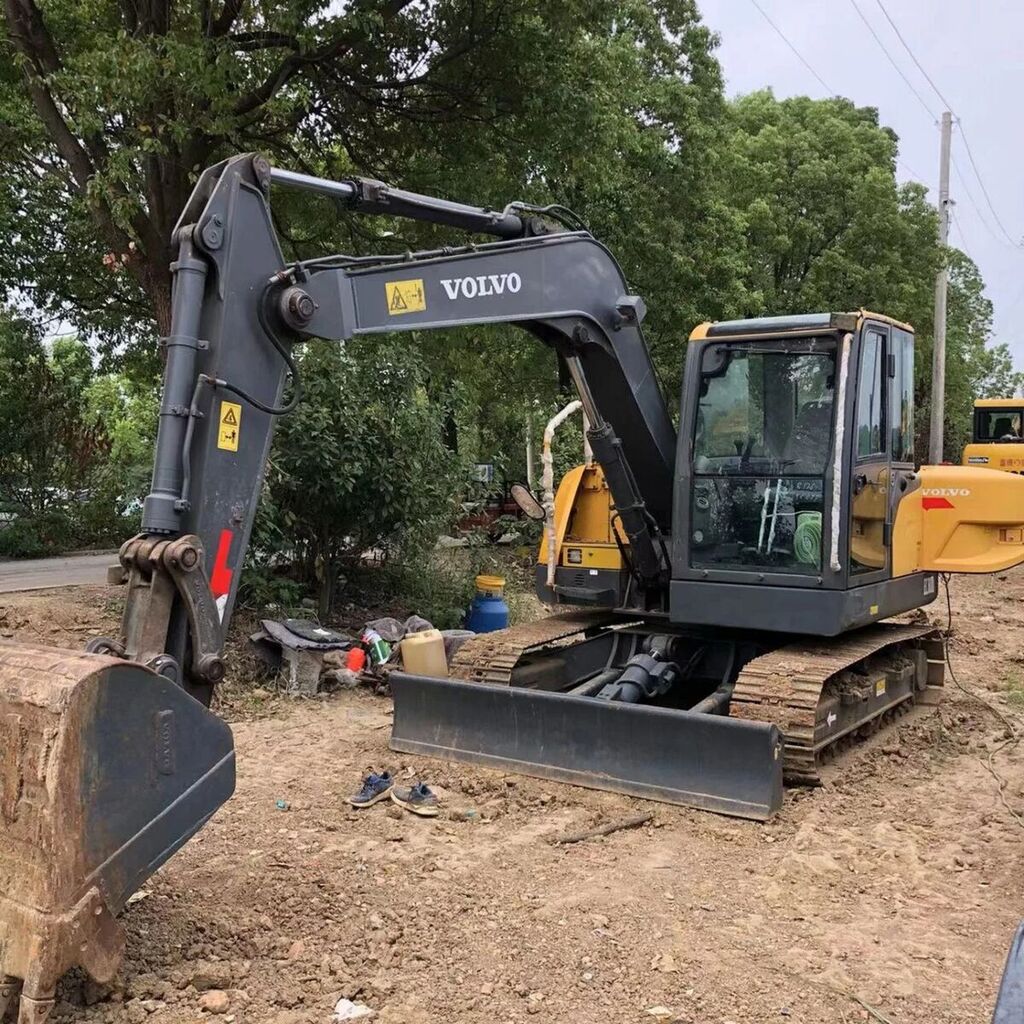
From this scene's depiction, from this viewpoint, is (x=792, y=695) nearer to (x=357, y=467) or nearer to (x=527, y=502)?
(x=527, y=502)

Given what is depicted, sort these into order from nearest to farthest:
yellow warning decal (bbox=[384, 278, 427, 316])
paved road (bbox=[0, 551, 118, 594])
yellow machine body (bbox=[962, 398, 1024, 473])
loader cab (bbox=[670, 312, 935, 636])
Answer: yellow warning decal (bbox=[384, 278, 427, 316]), loader cab (bbox=[670, 312, 935, 636]), paved road (bbox=[0, 551, 118, 594]), yellow machine body (bbox=[962, 398, 1024, 473])

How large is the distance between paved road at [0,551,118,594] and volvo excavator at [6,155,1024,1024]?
6602 millimetres

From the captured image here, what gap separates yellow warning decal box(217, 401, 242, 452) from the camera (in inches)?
163

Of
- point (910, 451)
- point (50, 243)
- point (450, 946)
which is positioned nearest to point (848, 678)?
point (910, 451)

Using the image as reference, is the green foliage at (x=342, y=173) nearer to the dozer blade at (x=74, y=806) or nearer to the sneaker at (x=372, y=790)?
the sneaker at (x=372, y=790)

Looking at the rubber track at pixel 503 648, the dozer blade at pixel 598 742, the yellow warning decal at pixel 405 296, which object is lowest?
the dozer blade at pixel 598 742

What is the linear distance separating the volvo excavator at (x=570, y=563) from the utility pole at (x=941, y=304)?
1591cm

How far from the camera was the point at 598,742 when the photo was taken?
227 inches

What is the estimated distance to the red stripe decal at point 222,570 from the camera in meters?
4.08

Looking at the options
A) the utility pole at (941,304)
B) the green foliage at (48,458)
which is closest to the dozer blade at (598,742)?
the green foliage at (48,458)

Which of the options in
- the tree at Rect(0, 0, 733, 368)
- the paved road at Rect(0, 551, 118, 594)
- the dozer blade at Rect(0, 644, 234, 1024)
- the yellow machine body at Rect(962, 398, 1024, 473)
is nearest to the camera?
the dozer blade at Rect(0, 644, 234, 1024)

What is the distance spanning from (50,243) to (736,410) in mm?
10902

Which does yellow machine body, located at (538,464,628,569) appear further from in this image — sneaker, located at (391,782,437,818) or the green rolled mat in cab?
sneaker, located at (391,782,437,818)

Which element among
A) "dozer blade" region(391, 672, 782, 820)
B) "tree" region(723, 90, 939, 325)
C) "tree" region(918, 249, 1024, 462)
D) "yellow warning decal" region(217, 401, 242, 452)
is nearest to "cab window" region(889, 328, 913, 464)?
"dozer blade" region(391, 672, 782, 820)
